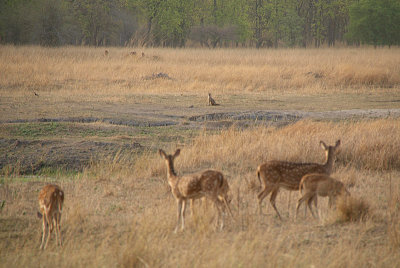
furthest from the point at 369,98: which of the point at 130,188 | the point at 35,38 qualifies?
the point at 35,38

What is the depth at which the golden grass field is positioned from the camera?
5.64 metres

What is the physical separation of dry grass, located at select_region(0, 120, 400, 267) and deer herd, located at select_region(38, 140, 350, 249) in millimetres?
214

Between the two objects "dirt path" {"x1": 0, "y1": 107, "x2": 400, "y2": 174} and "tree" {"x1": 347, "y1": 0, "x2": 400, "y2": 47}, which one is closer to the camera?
"dirt path" {"x1": 0, "y1": 107, "x2": 400, "y2": 174}

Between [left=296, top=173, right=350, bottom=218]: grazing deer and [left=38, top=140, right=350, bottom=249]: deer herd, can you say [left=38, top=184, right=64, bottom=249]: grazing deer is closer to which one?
[left=38, top=140, right=350, bottom=249]: deer herd

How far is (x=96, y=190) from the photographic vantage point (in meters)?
8.53

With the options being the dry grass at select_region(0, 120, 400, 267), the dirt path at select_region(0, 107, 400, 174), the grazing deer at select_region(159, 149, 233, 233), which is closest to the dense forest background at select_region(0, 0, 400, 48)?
the dirt path at select_region(0, 107, 400, 174)

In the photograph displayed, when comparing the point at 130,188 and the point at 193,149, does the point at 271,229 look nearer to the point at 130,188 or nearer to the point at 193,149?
the point at 130,188

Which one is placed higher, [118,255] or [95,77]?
[95,77]

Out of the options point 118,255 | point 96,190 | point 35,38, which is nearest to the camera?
point 118,255

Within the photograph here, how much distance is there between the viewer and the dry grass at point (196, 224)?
5.44 m

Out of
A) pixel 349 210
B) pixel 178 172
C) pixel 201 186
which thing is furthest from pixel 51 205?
pixel 178 172

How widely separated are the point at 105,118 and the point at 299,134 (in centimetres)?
583

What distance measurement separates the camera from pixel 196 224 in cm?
645

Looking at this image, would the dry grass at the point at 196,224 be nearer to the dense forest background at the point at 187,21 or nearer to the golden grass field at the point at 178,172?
the golden grass field at the point at 178,172
